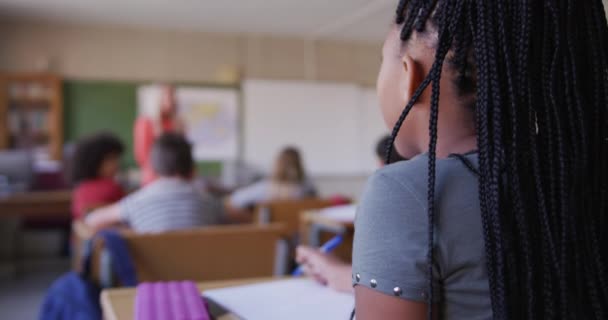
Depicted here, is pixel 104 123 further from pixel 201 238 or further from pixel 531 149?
pixel 531 149

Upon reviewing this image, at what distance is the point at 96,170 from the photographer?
3.14m

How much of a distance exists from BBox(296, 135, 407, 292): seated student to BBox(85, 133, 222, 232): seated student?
1240 mm

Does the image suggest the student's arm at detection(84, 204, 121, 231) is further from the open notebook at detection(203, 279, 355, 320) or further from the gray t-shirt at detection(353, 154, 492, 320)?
the gray t-shirt at detection(353, 154, 492, 320)

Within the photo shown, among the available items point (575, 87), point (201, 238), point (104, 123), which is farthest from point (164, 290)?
point (104, 123)

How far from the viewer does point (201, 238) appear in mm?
1724

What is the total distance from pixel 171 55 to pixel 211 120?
0.91 m

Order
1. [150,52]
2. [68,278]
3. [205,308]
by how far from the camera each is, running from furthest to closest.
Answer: [150,52], [68,278], [205,308]

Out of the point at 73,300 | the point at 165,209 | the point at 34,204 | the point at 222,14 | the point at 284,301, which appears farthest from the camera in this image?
the point at 222,14

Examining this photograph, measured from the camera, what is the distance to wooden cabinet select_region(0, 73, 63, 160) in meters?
6.05

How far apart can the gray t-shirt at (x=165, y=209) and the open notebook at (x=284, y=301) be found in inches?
49.8

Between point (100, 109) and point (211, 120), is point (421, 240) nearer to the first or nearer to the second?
point (100, 109)

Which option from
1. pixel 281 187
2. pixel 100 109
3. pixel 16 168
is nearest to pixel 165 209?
pixel 281 187

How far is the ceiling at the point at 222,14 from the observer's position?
219 inches

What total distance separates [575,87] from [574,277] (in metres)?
0.20
